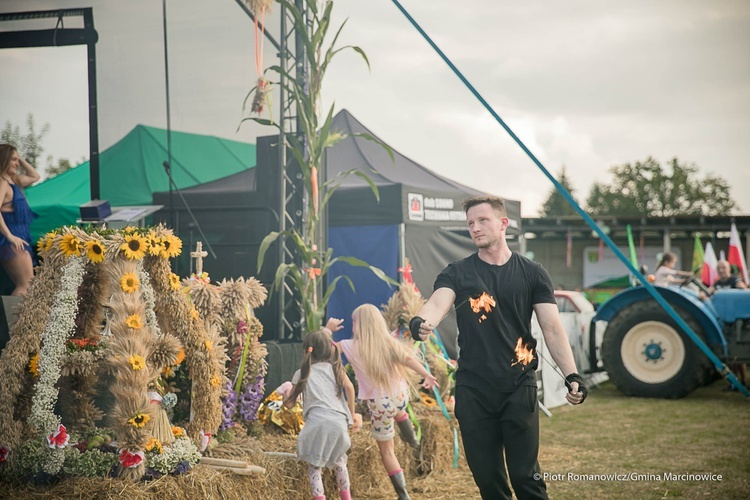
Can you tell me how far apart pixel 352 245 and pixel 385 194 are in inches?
30.6

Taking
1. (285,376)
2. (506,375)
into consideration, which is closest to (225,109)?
(285,376)

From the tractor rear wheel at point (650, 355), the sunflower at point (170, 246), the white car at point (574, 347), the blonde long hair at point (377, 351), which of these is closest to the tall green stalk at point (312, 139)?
the blonde long hair at point (377, 351)

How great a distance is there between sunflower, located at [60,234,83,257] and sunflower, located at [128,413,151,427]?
0.96 m

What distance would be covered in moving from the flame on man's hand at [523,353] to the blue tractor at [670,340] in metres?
7.08

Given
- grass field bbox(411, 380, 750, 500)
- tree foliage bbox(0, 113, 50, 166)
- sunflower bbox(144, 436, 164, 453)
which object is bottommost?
grass field bbox(411, 380, 750, 500)

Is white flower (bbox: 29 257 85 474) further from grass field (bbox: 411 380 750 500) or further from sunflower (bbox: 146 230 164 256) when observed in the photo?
grass field (bbox: 411 380 750 500)

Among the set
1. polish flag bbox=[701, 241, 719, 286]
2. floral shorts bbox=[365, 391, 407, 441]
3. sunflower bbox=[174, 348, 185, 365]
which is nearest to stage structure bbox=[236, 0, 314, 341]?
floral shorts bbox=[365, 391, 407, 441]

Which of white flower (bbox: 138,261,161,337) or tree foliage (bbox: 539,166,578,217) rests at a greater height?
tree foliage (bbox: 539,166,578,217)

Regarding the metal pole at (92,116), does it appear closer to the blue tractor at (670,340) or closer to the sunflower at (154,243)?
the sunflower at (154,243)

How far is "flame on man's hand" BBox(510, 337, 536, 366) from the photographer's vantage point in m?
3.79

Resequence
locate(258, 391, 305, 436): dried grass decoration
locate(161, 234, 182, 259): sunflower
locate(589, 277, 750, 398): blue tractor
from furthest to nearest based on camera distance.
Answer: locate(589, 277, 750, 398): blue tractor, locate(258, 391, 305, 436): dried grass decoration, locate(161, 234, 182, 259): sunflower

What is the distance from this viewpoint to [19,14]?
6781 millimetres

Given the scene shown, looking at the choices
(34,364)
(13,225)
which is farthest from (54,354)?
(13,225)

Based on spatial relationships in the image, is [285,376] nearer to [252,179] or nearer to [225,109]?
[252,179]
